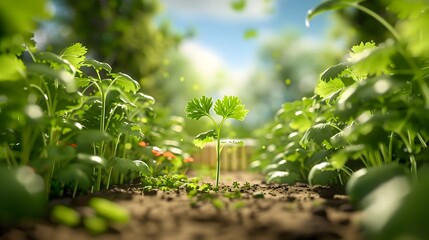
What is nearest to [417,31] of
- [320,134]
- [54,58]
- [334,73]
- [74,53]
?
[334,73]

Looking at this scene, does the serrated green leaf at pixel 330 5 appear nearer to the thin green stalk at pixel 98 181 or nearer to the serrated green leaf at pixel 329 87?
the serrated green leaf at pixel 329 87

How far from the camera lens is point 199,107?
150 inches

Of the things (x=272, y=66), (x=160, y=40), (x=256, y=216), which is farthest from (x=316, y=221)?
(x=272, y=66)

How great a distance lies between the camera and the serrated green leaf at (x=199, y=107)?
3787mm

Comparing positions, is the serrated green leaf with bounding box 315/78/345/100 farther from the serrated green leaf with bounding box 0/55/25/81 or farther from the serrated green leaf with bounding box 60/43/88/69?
the serrated green leaf with bounding box 0/55/25/81

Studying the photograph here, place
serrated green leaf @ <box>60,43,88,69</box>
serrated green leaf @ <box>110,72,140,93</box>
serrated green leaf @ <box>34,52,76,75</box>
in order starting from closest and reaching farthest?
serrated green leaf @ <box>34,52,76,75</box>
serrated green leaf @ <box>60,43,88,69</box>
serrated green leaf @ <box>110,72,140,93</box>

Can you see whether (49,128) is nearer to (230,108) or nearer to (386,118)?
(230,108)

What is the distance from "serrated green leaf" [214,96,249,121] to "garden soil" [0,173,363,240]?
4.38 feet

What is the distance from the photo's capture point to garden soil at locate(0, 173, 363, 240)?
189cm

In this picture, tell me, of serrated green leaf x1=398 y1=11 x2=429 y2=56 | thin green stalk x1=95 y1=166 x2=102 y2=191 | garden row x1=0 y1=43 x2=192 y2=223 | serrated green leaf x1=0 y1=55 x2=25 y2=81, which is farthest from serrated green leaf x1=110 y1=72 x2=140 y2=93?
serrated green leaf x1=398 y1=11 x2=429 y2=56

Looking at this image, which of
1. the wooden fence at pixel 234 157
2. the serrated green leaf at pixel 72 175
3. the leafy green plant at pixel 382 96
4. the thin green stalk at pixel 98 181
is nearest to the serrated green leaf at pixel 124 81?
the thin green stalk at pixel 98 181

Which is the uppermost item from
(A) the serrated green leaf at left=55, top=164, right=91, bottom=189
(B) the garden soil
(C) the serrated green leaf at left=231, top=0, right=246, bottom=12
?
(C) the serrated green leaf at left=231, top=0, right=246, bottom=12

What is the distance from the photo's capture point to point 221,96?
3.85 meters

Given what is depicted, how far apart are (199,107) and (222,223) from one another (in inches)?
73.4
